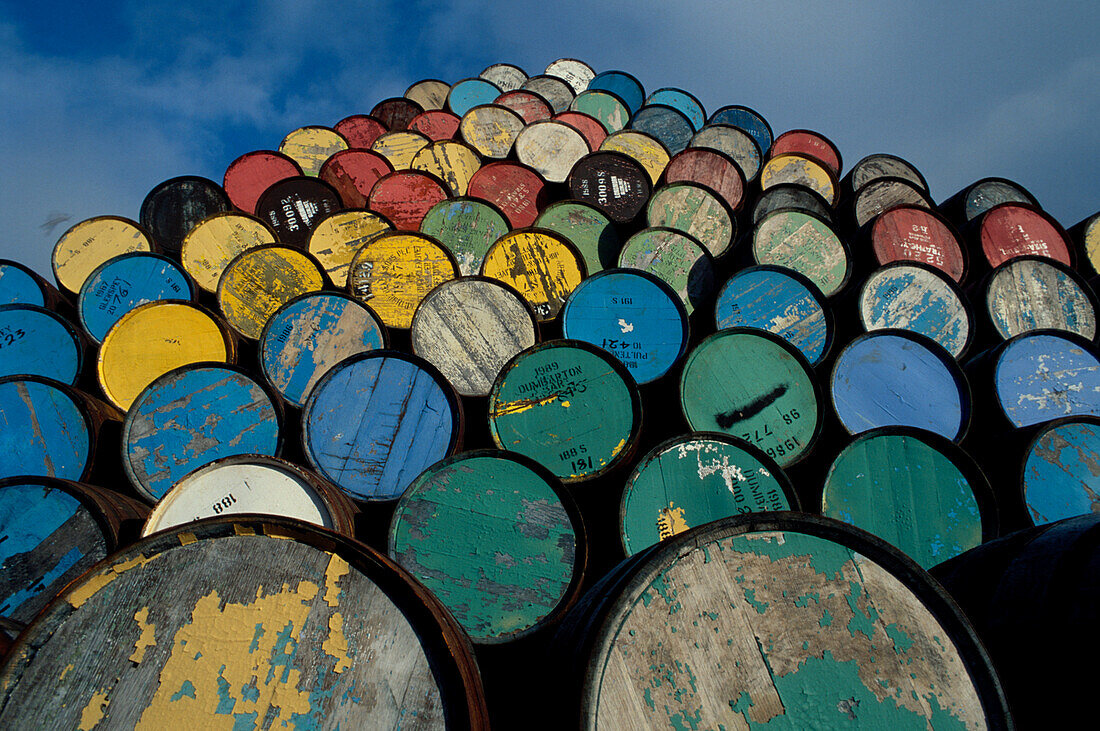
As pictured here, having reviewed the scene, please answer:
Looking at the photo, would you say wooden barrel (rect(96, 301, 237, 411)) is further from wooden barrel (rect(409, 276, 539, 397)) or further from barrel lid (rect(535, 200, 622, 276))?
barrel lid (rect(535, 200, 622, 276))

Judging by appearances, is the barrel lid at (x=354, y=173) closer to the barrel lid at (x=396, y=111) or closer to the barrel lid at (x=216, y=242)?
the barrel lid at (x=216, y=242)

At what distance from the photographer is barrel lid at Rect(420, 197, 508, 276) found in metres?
5.55

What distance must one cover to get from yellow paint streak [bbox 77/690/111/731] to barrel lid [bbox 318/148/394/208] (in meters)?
6.45

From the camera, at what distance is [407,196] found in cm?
632

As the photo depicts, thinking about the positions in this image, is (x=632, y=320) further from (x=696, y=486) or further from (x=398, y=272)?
(x=398, y=272)

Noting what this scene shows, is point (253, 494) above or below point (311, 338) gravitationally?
below

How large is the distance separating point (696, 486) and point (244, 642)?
84.8 inches

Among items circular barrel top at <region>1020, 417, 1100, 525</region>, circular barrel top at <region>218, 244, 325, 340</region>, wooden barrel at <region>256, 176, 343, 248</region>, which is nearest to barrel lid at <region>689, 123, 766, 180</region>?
wooden barrel at <region>256, 176, 343, 248</region>

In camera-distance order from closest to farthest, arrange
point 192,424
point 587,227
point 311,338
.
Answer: point 192,424
point 311,338
point 587,227

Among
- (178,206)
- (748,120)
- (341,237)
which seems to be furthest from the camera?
(748,120)

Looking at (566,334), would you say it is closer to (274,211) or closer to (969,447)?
(969,447)

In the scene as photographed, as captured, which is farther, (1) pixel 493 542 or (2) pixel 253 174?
(2) pixel 253 174

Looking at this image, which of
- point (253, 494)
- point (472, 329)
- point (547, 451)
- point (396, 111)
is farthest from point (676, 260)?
point (396, 111)

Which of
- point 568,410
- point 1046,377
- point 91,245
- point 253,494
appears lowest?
point 1046,377
